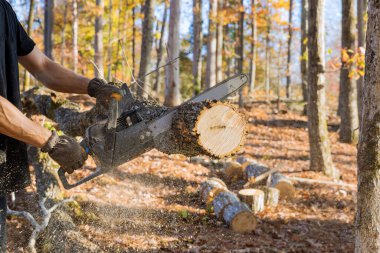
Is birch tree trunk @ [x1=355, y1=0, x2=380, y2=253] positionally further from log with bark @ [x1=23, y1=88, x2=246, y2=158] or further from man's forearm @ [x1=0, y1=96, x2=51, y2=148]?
man's forearm @ [x1=0, y1=96, x2=51, y2=148]

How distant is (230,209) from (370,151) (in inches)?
94.2

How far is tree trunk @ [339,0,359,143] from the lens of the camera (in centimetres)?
1097

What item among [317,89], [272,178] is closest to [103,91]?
[272,178]

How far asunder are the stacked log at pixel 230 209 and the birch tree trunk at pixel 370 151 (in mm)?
1848

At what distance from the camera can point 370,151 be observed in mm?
3430

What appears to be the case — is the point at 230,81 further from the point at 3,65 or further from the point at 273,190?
the point at 273,190

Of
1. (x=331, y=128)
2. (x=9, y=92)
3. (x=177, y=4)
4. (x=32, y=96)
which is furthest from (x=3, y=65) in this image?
(x=331, y=128)

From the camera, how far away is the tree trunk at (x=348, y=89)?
11.0 metres

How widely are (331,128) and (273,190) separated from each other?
881 centimetres

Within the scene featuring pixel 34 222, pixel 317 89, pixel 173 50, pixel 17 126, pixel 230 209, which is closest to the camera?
pixel 17 126

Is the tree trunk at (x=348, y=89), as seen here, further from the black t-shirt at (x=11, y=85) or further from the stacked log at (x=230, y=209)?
the black t-shirt at (x=11, y=85)

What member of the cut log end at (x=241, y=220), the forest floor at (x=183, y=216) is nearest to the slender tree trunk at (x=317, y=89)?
the forest floor at (x=183, y=216)

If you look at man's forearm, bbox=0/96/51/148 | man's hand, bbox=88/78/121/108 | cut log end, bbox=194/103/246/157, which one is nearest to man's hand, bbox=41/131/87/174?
man's forearm, bbox=0/96/51/148

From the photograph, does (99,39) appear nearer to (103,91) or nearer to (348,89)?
(348,89)
